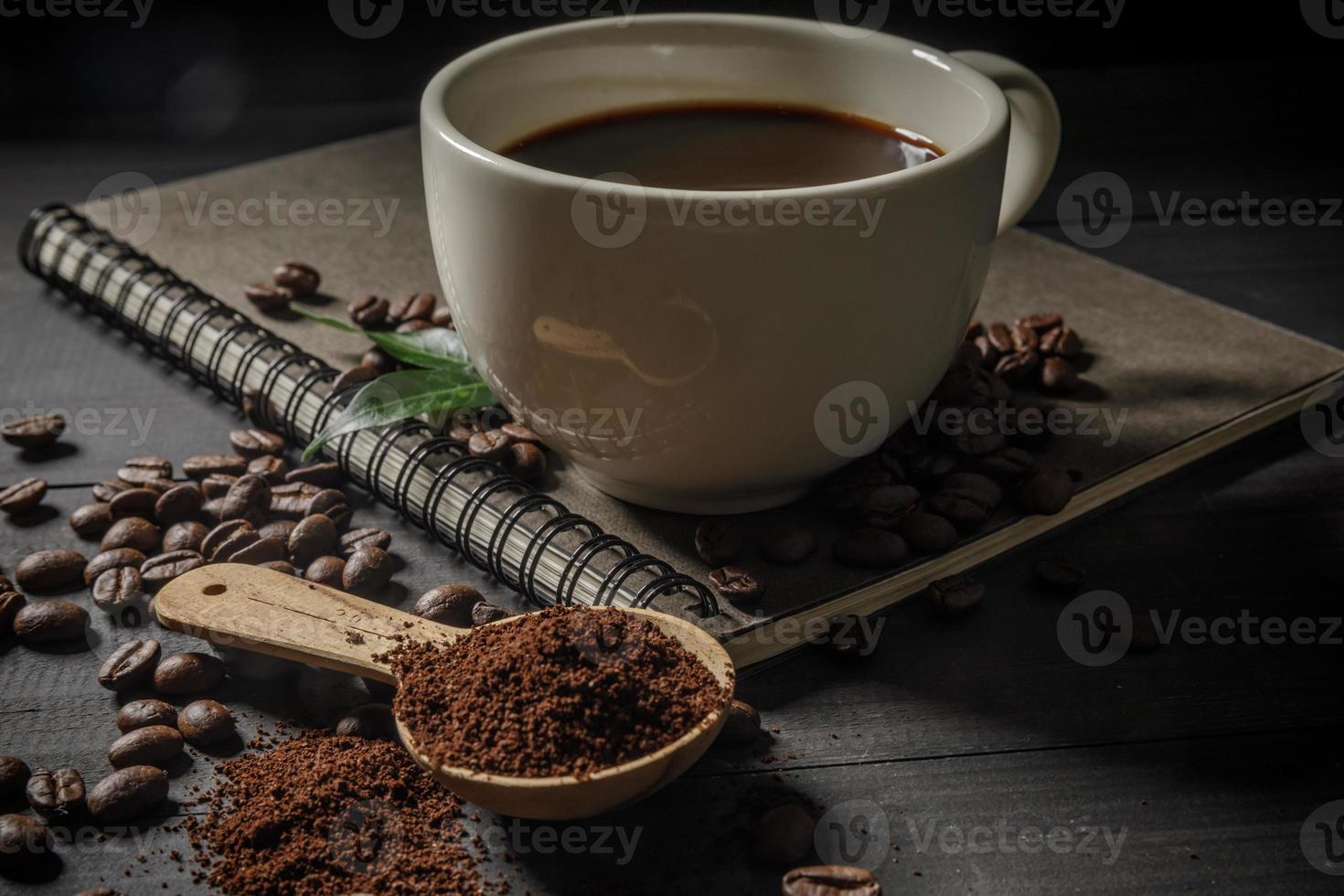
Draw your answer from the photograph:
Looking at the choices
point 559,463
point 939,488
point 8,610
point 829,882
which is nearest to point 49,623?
point 8,610

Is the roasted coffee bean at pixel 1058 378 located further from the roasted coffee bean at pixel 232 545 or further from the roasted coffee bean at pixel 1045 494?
the roasted coffee bean at pixel 232 545

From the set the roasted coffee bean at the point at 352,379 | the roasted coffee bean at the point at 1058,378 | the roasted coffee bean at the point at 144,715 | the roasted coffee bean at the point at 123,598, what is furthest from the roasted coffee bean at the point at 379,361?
the roasted coffee bean at the point at 1058,378

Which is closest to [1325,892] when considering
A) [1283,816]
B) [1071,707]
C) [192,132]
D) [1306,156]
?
[1283,816]

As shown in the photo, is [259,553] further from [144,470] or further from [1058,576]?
[1058,576]

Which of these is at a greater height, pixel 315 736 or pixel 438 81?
pixel 438 81

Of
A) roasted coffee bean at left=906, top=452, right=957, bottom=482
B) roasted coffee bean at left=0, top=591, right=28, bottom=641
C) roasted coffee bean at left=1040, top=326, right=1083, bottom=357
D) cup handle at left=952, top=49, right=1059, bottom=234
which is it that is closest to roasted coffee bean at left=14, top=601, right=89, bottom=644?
roasted coffee bean at left=0, top=591, right=28, bottom=641

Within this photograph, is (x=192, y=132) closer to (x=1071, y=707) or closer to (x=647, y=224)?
(x=647, y=224)

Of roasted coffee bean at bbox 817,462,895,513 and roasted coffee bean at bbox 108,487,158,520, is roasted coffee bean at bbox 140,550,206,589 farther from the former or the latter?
roasted coffee bean at bbox 817,462,895,513
